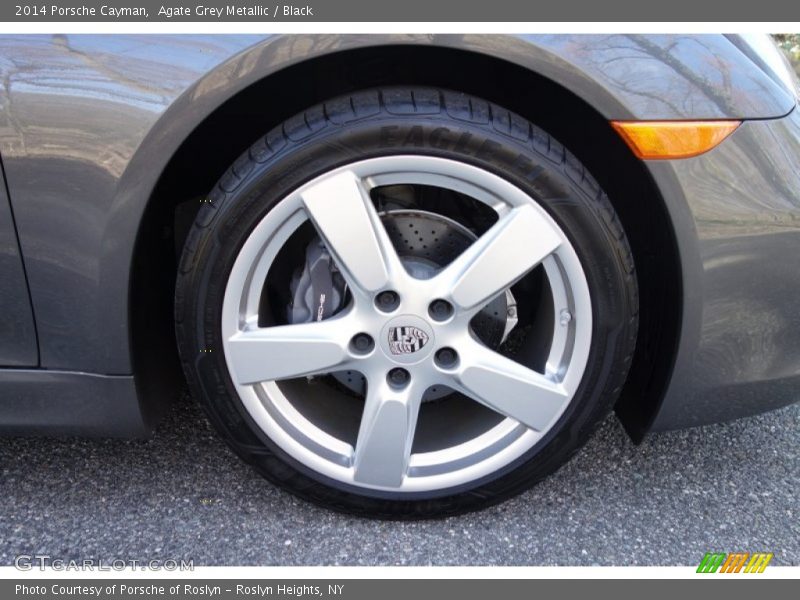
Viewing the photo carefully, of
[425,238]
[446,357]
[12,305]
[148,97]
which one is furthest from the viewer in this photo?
[425,238]

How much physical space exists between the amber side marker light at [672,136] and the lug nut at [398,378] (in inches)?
24.8

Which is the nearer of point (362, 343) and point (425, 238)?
point (362, 343)

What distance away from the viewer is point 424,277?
62.2 inches

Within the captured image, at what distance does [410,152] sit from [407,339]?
14.7 inches

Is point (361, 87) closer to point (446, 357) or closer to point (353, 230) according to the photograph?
point (353, 230)

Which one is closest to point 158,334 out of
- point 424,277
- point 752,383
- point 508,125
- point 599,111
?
point 424,277

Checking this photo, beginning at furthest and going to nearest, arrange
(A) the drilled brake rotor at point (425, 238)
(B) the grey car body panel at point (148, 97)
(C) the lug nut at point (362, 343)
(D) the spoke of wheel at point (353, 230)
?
(A) the drilled brake rotor at point (425, 238) < (C) the lug nut at point (362, 343) < (D) the spoke of wheel at point (353, 230) < (B) the grey car body panel at point (148, 97)

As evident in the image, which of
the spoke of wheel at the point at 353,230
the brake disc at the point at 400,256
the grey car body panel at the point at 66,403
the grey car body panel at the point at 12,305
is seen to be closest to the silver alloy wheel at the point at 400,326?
the spoke of wheel at the point at 353,230

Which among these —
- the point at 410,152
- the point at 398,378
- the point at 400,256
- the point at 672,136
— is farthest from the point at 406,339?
the point at 672,136

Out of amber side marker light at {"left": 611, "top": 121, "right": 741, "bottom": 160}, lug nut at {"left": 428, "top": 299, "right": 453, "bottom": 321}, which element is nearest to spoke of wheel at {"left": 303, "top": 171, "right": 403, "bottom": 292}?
lug nut at {"left": 428, "top": 299, "right": 453, "bottom": 321}

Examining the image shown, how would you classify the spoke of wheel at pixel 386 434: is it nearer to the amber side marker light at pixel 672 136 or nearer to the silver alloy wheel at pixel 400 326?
the silver alloy wheel at pixel 400 326

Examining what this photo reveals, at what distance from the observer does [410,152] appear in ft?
4.53

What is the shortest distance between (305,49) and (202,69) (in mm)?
185

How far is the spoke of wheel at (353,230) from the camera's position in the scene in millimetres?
1403
